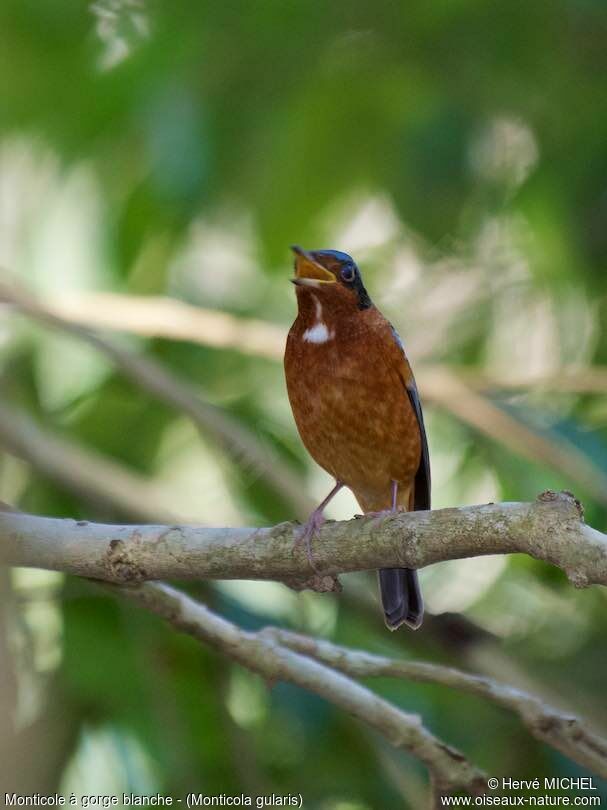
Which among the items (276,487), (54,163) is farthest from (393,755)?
(54,163)

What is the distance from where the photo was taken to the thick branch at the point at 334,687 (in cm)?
431

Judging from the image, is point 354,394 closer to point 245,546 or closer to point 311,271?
point 311,271

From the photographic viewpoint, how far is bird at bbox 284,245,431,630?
5609mm

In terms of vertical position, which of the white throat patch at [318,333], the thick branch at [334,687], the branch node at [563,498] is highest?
the white throat patch at [318,333]

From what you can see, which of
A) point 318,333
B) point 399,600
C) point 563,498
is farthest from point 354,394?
point 563,498

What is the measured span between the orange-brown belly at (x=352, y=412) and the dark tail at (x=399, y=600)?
49 centimetres

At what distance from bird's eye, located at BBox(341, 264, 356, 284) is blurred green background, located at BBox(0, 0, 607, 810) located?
96 cm

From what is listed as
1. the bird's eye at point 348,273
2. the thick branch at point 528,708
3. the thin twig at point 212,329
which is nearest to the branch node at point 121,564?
the thick branch at point 528,708

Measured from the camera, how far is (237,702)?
24.1 feet

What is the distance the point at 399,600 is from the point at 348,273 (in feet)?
5.20

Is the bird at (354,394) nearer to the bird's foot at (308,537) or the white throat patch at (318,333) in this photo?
the white throat patch at (318,333)

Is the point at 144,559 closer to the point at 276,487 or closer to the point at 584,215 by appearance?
the point at 276,487

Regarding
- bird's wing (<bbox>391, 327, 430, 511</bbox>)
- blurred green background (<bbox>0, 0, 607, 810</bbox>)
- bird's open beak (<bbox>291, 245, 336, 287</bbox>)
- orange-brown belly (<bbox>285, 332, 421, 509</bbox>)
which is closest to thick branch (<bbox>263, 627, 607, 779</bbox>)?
blurred green background (<bbox>0, 0, 607, 810</bbox>)

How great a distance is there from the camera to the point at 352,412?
220 inches
